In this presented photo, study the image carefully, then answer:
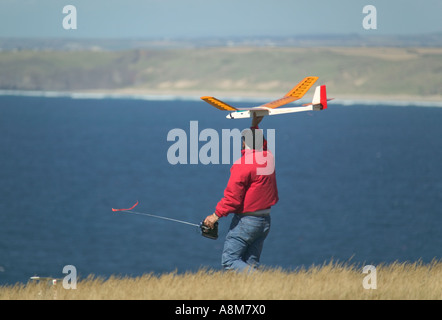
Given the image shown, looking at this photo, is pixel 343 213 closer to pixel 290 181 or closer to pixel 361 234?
pixel 361 234

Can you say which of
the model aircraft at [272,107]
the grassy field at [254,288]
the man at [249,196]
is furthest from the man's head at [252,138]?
the grassy field at [254,288]

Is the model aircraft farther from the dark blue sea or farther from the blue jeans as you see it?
the dark blue sea

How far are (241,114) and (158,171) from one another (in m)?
112

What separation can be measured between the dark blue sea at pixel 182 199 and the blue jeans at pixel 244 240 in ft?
1.85

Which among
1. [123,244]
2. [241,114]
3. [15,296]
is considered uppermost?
[241,114]

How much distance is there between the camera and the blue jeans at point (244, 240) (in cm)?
805

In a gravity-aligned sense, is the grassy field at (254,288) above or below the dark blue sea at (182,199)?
above

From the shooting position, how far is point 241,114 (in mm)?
7598

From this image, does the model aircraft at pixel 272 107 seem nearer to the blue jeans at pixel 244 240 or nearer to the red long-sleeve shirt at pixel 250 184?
the red long-sleeve shirt at pixel 250 184

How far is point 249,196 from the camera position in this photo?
796cm

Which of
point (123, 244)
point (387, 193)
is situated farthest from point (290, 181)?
point (123, 244)

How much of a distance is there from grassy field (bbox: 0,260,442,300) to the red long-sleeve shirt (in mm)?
771
